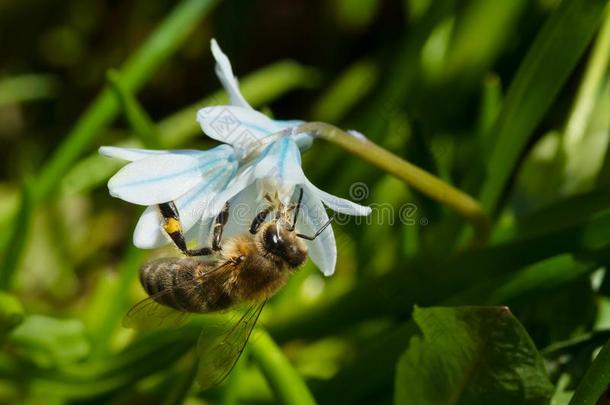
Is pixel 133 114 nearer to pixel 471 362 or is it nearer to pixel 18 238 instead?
pixel 18 238

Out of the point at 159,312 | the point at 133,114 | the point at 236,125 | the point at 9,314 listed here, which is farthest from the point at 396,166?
the point at 9,314

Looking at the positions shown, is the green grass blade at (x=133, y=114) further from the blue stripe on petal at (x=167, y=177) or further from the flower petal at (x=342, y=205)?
the flower petal at (x=342, y=205)

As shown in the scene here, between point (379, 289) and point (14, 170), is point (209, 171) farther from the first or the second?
point (14, 170)

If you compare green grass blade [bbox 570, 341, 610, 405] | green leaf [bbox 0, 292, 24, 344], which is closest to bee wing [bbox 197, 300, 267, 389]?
green leaf [bbox 0, 292, 24, 344]

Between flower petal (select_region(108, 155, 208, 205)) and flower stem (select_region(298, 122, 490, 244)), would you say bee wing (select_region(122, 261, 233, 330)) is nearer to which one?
flower petal (select_region(108, 155, 208, 205))

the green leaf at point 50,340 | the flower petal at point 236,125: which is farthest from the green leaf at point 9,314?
the flower petal at point 236,125

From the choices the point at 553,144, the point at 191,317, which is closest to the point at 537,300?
the point at 553,144
